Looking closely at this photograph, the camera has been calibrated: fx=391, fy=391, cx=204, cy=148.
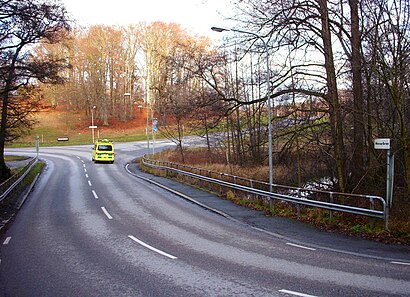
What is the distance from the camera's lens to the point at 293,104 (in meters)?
17.7

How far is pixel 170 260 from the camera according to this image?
28.7 ft

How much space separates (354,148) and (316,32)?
4838 mm

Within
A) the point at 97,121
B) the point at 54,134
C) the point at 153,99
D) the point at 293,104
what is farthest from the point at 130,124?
the point at 293,104

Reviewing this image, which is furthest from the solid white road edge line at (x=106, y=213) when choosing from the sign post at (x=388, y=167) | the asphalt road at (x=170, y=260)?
the sign post at (x=388, y=167)

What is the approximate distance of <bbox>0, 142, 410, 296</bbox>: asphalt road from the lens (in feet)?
22.3

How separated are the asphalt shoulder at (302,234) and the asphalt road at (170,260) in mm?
114

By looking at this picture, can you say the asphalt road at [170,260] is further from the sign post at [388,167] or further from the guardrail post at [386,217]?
the sign post at [388,167]

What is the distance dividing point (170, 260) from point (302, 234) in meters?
4.54

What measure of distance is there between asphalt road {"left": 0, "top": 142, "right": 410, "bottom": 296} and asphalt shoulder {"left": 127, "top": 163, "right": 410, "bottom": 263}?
0.11m

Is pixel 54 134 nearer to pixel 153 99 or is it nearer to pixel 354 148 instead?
pixel 153 99

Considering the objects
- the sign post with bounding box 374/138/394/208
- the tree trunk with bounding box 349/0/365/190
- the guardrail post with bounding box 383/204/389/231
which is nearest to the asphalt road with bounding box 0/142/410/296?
the guardrail post with bounding box 383/204/389/231

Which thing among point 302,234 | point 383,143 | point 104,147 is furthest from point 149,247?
point 104,147

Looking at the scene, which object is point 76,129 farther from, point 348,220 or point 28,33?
point 348,220

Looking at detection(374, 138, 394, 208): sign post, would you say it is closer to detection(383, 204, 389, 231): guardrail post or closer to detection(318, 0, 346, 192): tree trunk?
detection(383, 204, 389, 231): guardrail post
